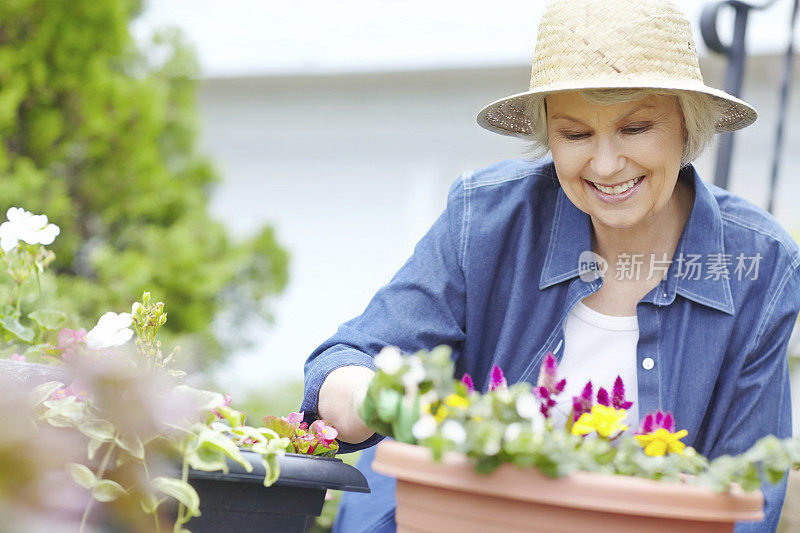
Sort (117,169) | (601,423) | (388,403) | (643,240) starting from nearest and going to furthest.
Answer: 1. (388,403)
2. (601,423)
3. (643,240)
4. (117,169)

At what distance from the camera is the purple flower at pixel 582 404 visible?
1325 millimetres

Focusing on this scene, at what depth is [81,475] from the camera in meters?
1.17

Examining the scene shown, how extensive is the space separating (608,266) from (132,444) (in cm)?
123

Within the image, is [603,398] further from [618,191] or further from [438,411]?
[618,191]

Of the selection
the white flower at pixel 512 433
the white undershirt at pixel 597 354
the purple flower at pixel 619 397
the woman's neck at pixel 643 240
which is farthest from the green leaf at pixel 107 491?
the woman's neck at pixel 643 240

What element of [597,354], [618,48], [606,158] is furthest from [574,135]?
[597,354]

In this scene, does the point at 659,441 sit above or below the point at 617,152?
below

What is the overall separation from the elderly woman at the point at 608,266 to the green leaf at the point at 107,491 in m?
0.51

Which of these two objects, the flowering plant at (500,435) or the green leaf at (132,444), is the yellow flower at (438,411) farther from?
the green leaf at (132,444)

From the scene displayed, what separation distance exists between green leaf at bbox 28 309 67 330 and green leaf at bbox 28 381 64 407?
1.48 feet

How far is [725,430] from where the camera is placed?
189cm

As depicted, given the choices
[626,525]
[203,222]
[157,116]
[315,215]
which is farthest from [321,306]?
[626,525]

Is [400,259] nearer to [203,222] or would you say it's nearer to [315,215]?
[315,215]

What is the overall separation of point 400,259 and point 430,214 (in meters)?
0.40
